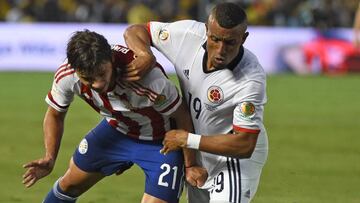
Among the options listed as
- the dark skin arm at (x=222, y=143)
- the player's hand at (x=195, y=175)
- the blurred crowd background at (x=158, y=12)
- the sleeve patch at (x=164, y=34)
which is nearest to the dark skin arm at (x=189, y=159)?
the player's hand at (x=195, y=175)

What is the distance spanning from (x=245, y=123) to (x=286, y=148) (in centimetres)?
683

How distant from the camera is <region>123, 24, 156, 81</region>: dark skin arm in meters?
7.23

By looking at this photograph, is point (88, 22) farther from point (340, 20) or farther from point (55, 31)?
point (340, 20)

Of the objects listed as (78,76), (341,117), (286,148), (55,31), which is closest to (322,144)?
(286,148)

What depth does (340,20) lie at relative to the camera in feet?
92.6

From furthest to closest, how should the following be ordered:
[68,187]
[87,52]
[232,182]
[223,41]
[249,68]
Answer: [68,187] → [232,182] → [249,68] → [223,41] → [87,52]

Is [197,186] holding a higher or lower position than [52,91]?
lower

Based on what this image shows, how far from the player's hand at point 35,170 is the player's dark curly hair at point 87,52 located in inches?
35.0

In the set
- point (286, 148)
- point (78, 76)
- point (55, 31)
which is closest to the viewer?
point (78, 76)

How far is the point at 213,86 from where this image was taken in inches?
300

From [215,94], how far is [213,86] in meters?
0.06

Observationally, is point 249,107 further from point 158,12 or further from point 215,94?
point 158,12

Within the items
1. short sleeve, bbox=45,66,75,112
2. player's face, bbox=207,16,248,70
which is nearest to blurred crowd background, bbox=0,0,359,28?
short sleeve, bbox=45,66,75,112

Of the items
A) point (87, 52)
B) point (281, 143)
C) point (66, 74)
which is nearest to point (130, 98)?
point (66, 74)
